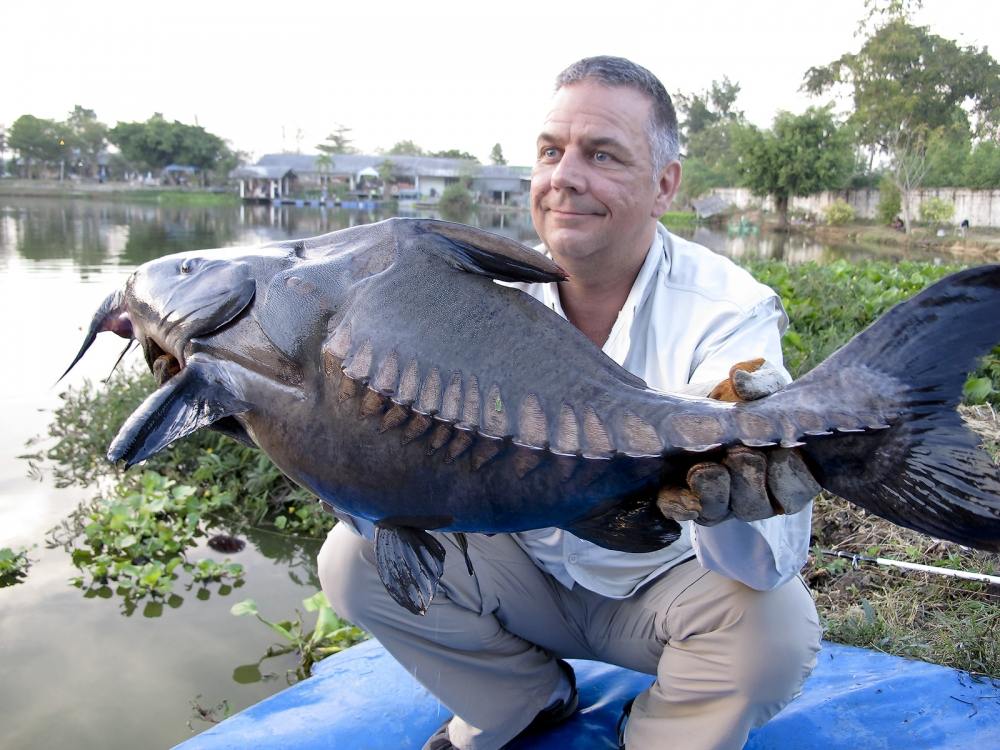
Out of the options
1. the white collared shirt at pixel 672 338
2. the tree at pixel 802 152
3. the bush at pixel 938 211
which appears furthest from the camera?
the tree at pixel 802 152

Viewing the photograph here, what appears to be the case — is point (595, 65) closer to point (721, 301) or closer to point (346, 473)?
point (721, 301)

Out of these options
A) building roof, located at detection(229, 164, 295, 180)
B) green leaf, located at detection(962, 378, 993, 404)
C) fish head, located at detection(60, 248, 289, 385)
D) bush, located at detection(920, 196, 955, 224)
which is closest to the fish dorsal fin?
fish head, located at detection(60, 248, 289, 385)

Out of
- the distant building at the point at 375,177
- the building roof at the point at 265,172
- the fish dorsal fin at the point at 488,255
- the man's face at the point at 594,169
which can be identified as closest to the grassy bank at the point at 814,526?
the man's face at the point at 594,169

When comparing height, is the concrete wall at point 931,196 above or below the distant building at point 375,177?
below

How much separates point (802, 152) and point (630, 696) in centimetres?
4083

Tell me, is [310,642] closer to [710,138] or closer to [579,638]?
[579,638]

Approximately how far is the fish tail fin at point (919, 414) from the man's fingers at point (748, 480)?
3.6 inches

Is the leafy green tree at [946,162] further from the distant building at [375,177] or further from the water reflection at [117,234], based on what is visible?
the distant building at [375,177]

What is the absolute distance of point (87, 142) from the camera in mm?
65500

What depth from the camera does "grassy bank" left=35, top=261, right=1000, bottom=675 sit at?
10.2 feet

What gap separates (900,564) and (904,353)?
220 cm

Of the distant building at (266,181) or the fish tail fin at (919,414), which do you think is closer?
the fish tail fin at (919,414)

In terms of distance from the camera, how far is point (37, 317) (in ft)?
33.8

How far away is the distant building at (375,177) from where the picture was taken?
56750mm
